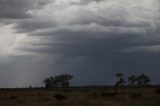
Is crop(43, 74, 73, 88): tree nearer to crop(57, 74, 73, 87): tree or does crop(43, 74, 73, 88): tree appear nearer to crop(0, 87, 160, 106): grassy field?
crop(57, 74, 73, 87): tree

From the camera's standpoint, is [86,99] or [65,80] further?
[65,80]

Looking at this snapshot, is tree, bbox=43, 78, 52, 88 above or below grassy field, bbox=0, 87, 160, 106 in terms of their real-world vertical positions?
above

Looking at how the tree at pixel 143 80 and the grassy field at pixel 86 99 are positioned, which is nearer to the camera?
the grassy field at pixel 86 99

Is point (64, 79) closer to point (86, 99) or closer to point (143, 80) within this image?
point (143, 80)

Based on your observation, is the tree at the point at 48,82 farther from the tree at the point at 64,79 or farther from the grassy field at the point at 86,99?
the grassy field at the point at 86,99

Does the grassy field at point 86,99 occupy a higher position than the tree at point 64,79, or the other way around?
the tree at point 64,79

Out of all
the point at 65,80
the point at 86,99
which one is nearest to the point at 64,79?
the point at 65,80

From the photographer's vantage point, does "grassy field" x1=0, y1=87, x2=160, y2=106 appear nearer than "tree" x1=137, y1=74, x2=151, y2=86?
Yes

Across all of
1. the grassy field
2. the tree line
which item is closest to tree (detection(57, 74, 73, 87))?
the tree line

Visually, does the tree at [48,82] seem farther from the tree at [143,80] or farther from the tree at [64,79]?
the tree at [143,80]

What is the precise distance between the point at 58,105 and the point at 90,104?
3.71m

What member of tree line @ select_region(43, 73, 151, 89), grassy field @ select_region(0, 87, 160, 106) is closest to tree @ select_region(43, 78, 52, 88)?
tree line @ select_region(43, 73, 151, 89)

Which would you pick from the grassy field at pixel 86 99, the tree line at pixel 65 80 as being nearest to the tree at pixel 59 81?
the tree line at pixel 65 80

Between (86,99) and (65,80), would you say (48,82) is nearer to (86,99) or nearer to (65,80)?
(65,80)
